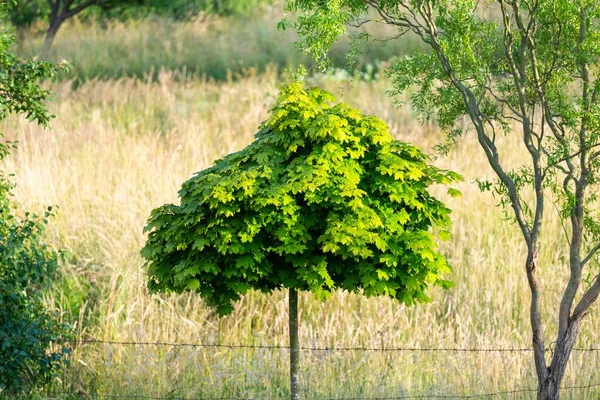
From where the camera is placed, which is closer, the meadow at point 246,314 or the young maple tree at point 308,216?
the young maple tree at point 308,216

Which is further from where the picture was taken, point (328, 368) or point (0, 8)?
point (328, 368)

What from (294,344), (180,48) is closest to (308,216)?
(294,344)

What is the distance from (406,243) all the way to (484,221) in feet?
17.6

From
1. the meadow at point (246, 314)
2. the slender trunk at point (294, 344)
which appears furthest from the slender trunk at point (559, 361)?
the slender trunk at point (294, 344)

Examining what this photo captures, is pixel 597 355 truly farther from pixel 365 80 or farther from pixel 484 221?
pixel 365 80

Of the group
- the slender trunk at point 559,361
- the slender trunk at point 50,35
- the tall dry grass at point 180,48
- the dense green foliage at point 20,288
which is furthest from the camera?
the tall dry grass at point 180,48

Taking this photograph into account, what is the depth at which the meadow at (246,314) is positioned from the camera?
8555 millimetres

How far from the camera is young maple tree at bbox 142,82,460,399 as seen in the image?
6.39 meters

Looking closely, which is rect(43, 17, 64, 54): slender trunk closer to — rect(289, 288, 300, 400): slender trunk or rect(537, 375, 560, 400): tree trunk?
rect(289, 288, 300, 400): slender trunk

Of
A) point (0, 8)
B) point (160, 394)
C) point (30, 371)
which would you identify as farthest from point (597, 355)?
point (0, 8)

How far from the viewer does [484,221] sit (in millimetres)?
11680

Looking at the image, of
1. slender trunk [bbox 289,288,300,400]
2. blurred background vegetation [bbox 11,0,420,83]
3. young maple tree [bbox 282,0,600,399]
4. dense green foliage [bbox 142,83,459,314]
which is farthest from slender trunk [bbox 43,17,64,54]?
slender trunk [bbox 289,288,300,400]

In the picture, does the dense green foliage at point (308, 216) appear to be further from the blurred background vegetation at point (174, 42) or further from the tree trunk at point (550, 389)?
the blurred background vegetation at point (174, 42)

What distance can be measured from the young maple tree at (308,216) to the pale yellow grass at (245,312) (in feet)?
3.04
